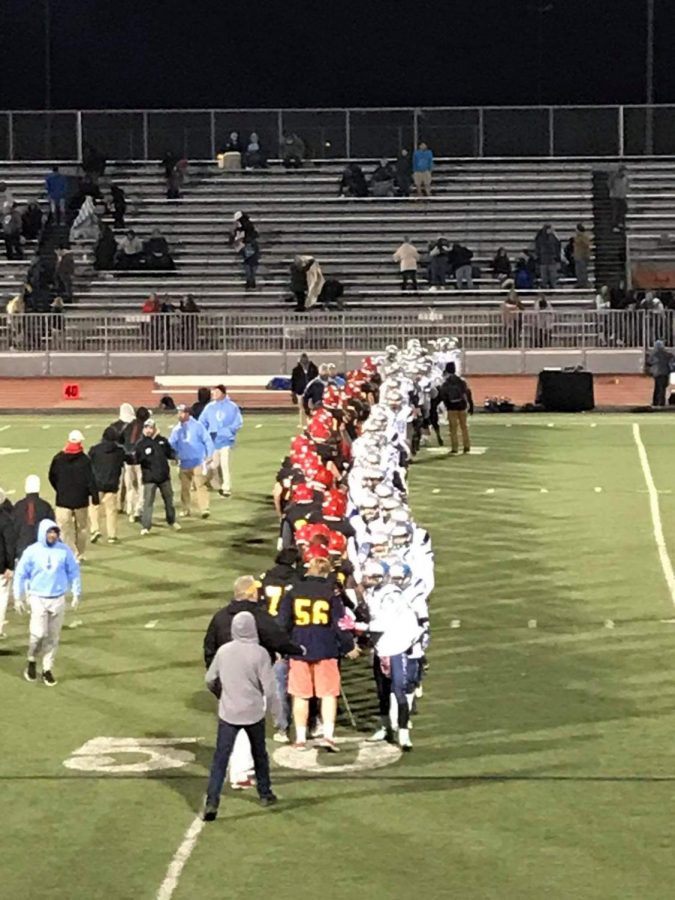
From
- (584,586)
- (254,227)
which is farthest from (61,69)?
(584,586)

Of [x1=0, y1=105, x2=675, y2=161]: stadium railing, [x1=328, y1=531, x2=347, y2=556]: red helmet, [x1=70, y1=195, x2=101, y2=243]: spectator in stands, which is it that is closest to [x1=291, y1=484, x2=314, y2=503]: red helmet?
[x1=328, y1=531, x2=347, y2=556]: red helmet

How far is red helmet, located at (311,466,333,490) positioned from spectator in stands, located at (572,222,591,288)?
25.7m

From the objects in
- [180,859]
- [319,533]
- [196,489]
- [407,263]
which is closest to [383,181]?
[407,263]

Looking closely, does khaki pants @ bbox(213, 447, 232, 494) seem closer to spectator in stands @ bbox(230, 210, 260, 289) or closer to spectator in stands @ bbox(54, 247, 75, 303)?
spectator in stands @ bbox(54, 247, 75, 303)

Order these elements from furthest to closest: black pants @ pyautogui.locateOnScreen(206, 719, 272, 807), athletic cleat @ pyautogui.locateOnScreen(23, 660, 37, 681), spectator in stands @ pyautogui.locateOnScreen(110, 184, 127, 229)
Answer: spectator in stands @ pyautogui.locateOnScreen(110, 184, 127, 229), athletic cleat @ pyautogui.locateOnScreen(23, 660, 37, 681), black pants @ pyautogui.locateOnScreen(206, 719, 272, 807)

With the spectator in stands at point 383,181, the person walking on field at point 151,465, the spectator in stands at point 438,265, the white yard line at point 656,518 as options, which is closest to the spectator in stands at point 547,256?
the spectator in stands at point 438,265

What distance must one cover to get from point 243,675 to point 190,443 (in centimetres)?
1129

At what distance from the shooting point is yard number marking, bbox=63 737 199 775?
41.1 feet

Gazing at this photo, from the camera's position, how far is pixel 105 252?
43656 mm

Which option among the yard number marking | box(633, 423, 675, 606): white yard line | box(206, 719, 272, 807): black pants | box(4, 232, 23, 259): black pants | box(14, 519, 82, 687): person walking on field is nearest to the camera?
box(206, 719, 272, 807): black pants

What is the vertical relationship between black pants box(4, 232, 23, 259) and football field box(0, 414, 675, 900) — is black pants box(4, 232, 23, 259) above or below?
above

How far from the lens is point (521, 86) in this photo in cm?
4859

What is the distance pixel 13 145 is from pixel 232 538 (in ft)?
90.6

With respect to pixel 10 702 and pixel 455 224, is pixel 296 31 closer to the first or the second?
pixel 455 224
